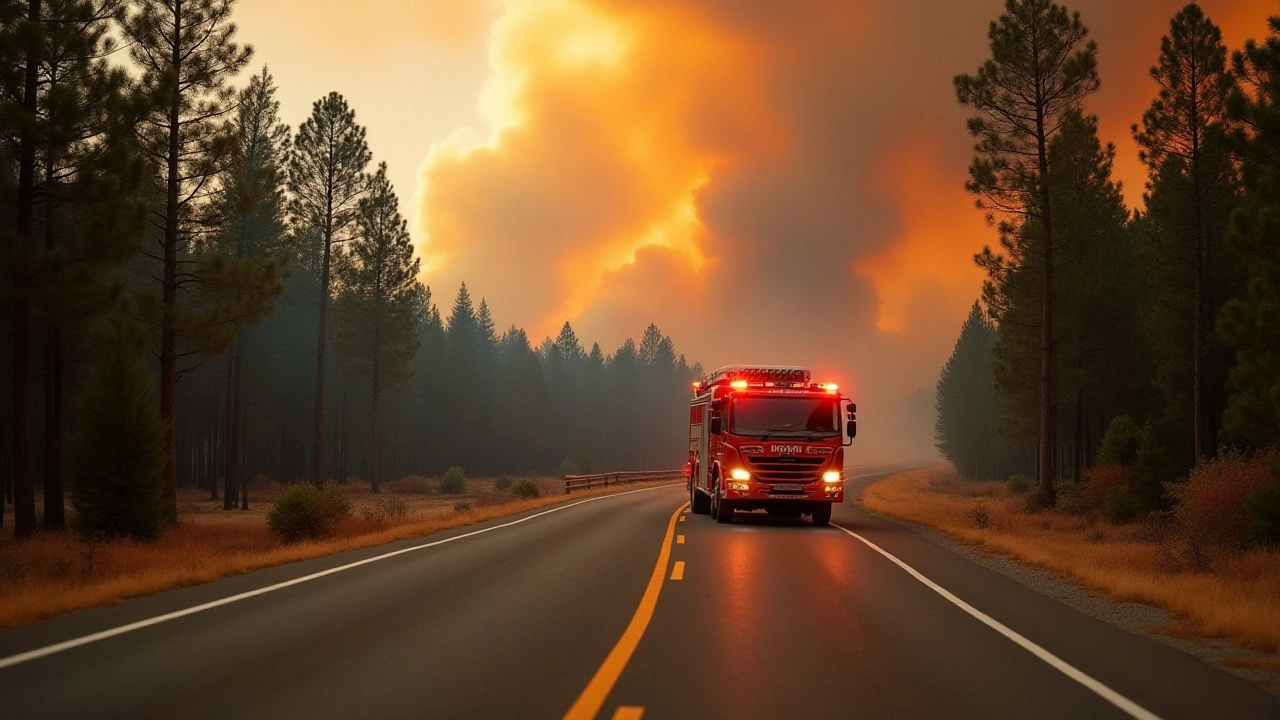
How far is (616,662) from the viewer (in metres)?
7.36

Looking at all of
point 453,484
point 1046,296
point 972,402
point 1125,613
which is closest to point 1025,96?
point 1046,296

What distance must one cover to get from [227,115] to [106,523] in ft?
35.3

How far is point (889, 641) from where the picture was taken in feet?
A: 27.6

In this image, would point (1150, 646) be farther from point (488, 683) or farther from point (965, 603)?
point (488, 683)

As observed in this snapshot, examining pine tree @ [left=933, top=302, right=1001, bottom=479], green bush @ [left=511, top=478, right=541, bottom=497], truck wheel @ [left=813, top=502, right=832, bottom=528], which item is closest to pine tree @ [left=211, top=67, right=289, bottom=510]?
green bush @ [left=511, top=478, right=541, bottom=497]

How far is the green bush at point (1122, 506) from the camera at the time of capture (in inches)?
1035

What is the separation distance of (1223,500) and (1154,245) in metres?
18.6

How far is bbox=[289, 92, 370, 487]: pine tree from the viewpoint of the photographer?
38.8 m

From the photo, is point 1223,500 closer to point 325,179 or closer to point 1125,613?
point 1125,613

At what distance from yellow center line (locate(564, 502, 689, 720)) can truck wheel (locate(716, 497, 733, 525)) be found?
32.8 ft

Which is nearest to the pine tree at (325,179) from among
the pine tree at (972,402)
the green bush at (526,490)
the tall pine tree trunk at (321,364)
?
the tall pine tree trunk at (321,364)

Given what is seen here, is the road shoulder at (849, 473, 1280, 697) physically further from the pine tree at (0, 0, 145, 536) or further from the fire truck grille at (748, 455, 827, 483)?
the pine tree at (0, 0, 145, 536)

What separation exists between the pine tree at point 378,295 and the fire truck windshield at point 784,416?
27172 millimetres

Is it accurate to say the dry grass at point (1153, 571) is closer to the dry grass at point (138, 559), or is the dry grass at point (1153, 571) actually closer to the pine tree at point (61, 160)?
the dry grass at point (138, 559)
